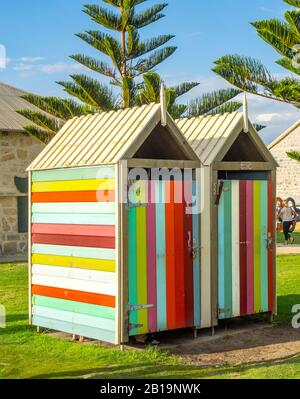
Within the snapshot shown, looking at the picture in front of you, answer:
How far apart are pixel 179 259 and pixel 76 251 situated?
3.55ft

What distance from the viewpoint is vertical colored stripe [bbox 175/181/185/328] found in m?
7.41

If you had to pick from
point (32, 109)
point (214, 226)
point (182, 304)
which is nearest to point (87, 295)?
point (182, 304)

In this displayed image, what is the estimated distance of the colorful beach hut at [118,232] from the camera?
696 centimetres

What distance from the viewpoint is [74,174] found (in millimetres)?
7480

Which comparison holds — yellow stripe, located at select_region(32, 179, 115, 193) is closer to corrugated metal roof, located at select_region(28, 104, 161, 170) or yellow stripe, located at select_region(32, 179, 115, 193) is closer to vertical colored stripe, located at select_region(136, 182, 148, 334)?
corrugated metal roof, located at select_region(28, 104, 161, 170)

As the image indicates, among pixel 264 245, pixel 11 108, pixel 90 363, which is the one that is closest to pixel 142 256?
pixel 90 363

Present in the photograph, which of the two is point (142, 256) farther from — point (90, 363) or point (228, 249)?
point (228, 249)

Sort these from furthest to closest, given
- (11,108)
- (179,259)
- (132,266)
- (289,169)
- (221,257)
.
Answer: (289,169) < (11,108) < (221,257) < (179,259) < (132,266)

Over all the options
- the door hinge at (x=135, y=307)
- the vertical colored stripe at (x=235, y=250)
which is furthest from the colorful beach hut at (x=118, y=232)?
the vertical colored stripe at (x=235, y=250)

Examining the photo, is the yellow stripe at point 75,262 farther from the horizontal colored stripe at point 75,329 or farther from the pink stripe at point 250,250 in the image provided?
the pink stripe at point 250,250

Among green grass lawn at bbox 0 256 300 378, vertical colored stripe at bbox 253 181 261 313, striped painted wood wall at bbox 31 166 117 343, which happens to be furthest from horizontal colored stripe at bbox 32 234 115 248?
vertical colored stripe at bbox 253 181 261 313

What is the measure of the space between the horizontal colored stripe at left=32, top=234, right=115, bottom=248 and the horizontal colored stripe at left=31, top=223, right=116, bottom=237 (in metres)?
0.04
